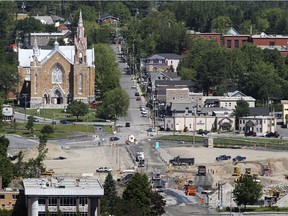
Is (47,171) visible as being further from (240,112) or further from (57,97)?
(57,97)

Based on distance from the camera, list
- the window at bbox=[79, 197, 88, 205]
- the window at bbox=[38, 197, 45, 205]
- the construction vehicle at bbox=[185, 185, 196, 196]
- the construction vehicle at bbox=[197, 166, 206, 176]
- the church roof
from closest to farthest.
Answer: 1. the window at bbox=[38, 197, 45, 205]
2. the window at bbox=[79, 197, 88, 205]
3. the construction vehicle at bbox=[185, 185, 196, 196]
4. the construction vehicle at bbox=[197, 166, 206, 176]
5. the church roof

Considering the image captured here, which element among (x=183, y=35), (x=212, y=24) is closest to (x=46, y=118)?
(x=183, y=35)

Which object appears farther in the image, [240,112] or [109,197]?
[240,112]

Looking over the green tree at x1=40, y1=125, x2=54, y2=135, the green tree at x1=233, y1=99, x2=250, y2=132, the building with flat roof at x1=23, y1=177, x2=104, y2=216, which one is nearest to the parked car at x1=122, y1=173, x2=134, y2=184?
the building with flat roof at x1=23, y1=177, x2=104, y2=216

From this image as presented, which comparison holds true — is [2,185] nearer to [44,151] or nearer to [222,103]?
[44,151]

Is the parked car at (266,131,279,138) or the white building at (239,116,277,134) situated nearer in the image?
the parked car at (266,131,279,138)

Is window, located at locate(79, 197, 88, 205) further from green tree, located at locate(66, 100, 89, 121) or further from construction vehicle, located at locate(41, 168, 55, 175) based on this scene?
green tree, located at locate(66, 100, 89, 121)

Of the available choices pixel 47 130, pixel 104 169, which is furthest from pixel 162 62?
pixel 104 169

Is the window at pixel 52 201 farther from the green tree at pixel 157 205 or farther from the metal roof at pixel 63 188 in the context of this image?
the green tree at pixel 157 205
